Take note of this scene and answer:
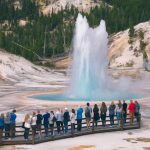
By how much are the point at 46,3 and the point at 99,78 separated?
5160 inches

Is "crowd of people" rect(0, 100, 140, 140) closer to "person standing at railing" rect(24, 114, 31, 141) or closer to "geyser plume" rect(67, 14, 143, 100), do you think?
"person standing at railing" rect(24, 114, 31, 141)

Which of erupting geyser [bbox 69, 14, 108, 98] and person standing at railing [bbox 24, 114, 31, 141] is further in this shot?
erupting geyser [bbox 69, 14, 108, 98]

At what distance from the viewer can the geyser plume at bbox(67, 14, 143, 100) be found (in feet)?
176

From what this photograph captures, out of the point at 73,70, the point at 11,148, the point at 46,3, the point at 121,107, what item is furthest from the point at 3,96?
the point at 46,3

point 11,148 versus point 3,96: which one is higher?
point 3,96

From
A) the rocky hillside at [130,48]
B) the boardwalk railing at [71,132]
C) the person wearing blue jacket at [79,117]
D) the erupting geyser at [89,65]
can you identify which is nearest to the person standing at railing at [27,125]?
the boardwalk railing at [71,132]

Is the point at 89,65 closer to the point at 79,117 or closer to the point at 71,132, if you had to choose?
the point at 79,117

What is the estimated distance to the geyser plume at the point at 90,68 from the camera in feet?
176

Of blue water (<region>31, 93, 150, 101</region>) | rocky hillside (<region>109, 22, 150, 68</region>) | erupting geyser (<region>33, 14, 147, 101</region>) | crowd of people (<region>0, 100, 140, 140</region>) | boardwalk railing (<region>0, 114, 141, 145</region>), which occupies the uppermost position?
rocky hillside (<region>109, 22, 150, 68</region>)

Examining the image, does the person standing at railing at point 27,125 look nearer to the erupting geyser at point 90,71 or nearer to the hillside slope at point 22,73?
the erupting geyser at point 90,71

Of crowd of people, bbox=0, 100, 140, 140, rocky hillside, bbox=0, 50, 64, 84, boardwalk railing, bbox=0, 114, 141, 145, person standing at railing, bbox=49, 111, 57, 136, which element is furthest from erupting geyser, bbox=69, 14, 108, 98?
person standing at railing, bbox=49, 111, 57, 136

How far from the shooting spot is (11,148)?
26.5 metres

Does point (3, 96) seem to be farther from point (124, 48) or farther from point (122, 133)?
point (124, 48)

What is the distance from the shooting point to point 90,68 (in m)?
55.0
